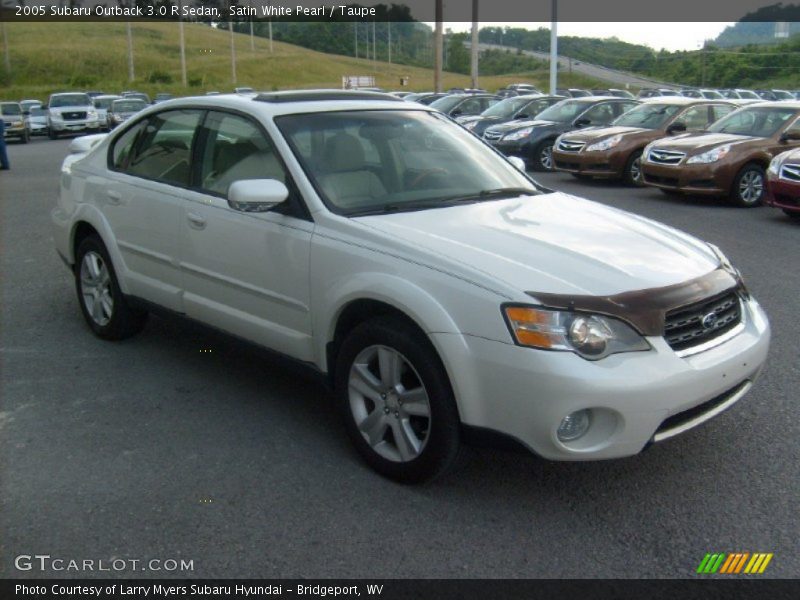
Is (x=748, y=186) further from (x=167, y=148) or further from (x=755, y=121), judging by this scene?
(x=167, y=148)

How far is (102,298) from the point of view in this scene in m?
5.92

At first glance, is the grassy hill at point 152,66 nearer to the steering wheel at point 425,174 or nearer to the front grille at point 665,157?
the front grille at point 665,157

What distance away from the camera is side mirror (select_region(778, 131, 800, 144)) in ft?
41.1

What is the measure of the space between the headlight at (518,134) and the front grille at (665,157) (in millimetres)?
4746

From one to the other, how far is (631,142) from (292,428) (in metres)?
12.2

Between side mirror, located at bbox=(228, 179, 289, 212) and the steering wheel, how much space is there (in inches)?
29.7

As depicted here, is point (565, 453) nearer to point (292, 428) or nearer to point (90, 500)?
point (292, 428)

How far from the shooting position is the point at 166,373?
5.36 metres

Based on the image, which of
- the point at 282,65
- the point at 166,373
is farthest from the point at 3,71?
the point at 166,373

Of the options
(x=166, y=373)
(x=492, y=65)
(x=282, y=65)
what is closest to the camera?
(x=166, y=373)

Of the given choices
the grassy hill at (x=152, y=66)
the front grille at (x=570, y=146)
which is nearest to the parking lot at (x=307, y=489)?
the front grille at (x=570, y=146)

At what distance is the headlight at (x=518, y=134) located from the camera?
1791cm

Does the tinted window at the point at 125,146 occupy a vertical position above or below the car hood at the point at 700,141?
above

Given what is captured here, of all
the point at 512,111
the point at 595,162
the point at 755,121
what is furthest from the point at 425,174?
the point at 512,111
